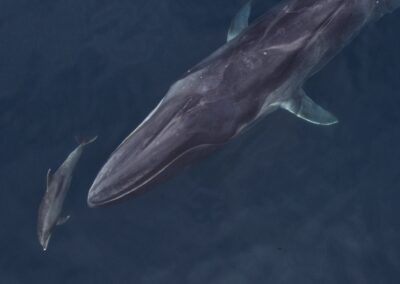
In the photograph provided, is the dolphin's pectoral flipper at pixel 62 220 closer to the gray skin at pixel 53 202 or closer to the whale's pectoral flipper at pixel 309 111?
the gray skin at pixel 53 202

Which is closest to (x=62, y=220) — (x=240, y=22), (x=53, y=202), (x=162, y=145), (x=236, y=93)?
(x=53, y=202)

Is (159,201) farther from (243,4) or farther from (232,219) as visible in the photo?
(243,4)

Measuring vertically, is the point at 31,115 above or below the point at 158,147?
above

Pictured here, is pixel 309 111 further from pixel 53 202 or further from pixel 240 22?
pixel 53 202

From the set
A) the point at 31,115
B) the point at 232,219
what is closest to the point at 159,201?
the point at 232,219

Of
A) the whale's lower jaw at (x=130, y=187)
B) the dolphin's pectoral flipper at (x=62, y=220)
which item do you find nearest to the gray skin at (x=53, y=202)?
the dolphin's pectoral flipper at (x=62, y=220)
